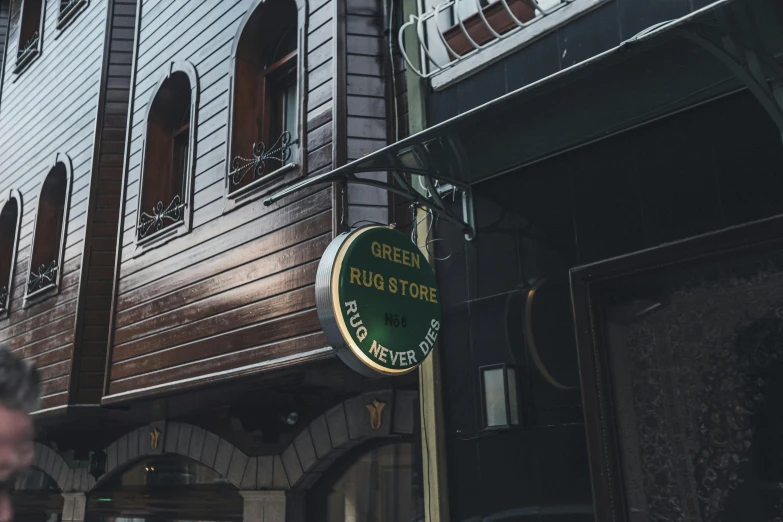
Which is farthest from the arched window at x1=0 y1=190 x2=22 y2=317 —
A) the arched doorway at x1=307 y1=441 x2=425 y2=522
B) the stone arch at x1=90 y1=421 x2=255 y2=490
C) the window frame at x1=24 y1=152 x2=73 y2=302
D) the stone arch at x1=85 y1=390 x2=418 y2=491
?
the arched doorway at x1=307 y1=441 x2=425 y2=522

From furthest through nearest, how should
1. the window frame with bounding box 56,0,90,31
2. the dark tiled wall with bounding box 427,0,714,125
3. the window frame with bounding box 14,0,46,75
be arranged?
the window frame with bounding box 14,0,46,75 < the window frame with bounding box 56,0,90,31 < the dark tiled wall with bounding box 427,0,714,125

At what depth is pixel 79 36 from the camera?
38.9 ft

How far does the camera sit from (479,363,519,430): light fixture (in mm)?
5152

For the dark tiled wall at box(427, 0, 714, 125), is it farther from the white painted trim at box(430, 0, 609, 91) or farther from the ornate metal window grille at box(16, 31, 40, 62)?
the ornate metal window grille at box(16, 31, 40, 62)

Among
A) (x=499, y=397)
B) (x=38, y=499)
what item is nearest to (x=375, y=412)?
(x=499, y=397)

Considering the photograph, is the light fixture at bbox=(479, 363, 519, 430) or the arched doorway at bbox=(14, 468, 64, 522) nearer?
the light fixture at bbox=(479, 363, 519, 430)

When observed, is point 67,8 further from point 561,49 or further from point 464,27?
point 561,49

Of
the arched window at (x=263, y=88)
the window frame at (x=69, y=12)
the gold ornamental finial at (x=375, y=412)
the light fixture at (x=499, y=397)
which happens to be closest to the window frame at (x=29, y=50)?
the window frame at (x=69, y=12)

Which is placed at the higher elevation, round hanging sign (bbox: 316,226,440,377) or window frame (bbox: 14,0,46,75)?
window frame (bbox: 14,0,46,75)

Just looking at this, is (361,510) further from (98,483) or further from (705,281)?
(98,483)

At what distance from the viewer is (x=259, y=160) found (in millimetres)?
7312

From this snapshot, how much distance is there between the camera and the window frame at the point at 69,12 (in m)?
12.0

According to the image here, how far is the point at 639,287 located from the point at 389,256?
70.2 inches

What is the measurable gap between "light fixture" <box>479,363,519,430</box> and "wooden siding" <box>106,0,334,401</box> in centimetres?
145
